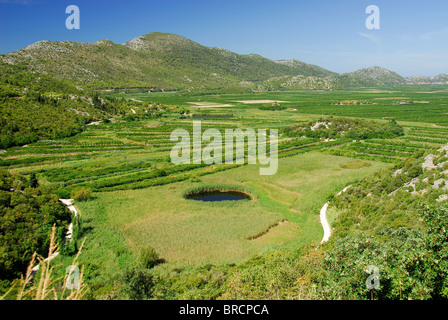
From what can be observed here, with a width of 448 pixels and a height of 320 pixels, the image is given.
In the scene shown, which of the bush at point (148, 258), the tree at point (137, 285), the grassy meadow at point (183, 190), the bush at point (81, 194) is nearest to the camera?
the tree at point (137, 285)

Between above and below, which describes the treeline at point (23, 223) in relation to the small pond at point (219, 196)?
above

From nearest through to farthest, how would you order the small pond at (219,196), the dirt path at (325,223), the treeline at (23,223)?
the treeline at (23,223) → the dirt path at (325,223) → the small pond at (219,196)

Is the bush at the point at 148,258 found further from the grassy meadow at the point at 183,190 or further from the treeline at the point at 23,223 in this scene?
the treeline at the point at 23,223

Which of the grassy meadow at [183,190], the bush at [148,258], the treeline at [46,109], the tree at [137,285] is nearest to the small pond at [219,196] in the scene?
the grassy meadow at [183,190]

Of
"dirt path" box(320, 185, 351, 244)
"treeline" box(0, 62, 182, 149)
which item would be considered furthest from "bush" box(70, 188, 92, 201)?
"treeline" box(0, 62, 182, 149)

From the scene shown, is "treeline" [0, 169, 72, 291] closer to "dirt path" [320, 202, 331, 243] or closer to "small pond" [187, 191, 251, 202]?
"small pond" [187, 191, 251, 202]

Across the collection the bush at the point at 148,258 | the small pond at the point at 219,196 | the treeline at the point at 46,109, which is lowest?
the bush at the point at 148,258

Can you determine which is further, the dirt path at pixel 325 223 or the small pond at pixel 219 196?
the small pond at pixel 219 196
